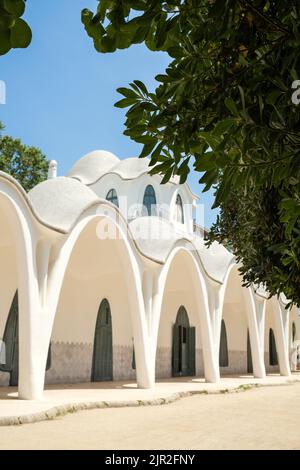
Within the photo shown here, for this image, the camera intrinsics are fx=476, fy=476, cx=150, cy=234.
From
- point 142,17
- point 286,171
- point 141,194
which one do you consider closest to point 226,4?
point 142,17

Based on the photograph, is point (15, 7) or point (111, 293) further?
point (111, 293)

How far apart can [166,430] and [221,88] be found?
761 centimetres

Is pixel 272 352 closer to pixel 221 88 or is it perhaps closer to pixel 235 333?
pixel 235 333

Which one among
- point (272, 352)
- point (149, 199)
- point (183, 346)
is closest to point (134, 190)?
point (149, 199)

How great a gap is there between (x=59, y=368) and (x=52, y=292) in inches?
261

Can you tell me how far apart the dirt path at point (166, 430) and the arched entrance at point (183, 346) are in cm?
1254

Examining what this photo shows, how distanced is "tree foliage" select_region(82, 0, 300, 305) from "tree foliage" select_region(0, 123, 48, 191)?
32540mm

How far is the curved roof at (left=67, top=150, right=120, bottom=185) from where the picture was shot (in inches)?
1339

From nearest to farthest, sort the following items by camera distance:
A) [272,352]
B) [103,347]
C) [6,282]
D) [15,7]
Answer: [15,7]
[6,282]
[103,347]
[272,352]

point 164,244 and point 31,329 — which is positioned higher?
point 164,244

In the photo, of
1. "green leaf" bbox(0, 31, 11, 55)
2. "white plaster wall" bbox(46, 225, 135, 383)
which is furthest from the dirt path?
"white plaster wall" bbox(46, 225, 135, 383)

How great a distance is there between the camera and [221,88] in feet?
8.13

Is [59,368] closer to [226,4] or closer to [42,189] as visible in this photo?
[42,189]

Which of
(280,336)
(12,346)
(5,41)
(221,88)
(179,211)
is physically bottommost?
(12,346)
